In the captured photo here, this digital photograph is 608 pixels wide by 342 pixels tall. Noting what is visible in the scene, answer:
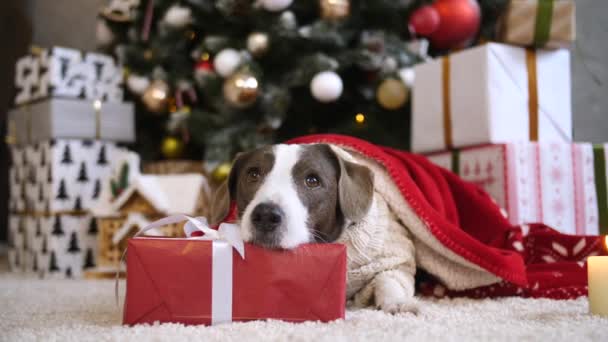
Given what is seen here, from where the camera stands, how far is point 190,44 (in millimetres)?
3115

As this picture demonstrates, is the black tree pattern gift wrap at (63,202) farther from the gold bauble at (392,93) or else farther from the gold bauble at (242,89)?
the gold bauble at (392,93)

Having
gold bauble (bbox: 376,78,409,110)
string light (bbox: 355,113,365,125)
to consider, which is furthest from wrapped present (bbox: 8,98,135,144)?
gold bauble (bbox: 376,78,409,110)

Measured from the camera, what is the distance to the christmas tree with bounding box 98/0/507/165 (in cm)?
252

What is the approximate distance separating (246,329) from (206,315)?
0.12 m

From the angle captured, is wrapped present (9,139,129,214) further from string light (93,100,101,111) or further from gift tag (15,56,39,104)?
gift tag (15,56,39,104)

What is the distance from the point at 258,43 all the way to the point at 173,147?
31.8 inches

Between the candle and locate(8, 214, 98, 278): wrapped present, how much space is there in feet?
6.97

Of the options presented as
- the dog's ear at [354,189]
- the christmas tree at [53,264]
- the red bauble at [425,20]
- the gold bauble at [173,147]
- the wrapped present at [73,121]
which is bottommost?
the christmas tree at [53,264]

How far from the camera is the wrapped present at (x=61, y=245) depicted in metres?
2.56

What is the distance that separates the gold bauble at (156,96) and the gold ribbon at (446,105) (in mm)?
1429

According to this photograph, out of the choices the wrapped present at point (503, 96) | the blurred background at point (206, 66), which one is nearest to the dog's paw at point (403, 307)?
the wrapped present at point (503, 96)

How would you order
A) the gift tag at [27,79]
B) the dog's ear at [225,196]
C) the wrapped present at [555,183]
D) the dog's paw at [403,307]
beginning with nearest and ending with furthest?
the dog's paw at [403,307], the dog's ear at [225,196], the wrapped present at [555,183], the gift tag at [27,79]

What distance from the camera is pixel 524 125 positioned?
2.07 metres

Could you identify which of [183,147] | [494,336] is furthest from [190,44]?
[494,336]
